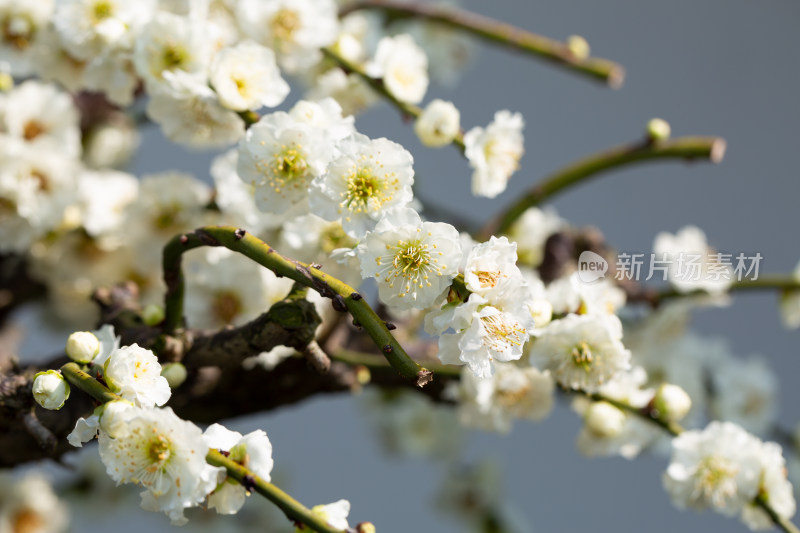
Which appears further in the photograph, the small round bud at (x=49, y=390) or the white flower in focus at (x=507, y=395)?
the white flower in focus at (x=507, y=395)

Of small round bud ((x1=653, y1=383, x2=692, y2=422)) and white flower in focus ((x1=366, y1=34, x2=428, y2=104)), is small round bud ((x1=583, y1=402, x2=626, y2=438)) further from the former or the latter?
white flower in focus ((x1=366, y1=34, x2=428, y2=104))

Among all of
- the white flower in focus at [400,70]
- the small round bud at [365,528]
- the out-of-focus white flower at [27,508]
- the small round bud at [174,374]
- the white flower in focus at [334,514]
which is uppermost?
the white flower in focus at [400,70]

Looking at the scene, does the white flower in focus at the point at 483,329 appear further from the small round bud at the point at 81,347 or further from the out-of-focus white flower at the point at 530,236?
the out-of-focus white flower at the point at 530,236

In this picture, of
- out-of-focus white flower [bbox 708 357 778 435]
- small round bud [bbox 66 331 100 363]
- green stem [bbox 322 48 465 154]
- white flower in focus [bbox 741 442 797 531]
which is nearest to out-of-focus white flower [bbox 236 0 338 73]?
green stem [bbox 322 48 465 154]

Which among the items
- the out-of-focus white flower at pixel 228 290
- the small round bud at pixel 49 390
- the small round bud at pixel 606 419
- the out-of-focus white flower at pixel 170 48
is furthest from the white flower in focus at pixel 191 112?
the small round bud at pixel 606 419

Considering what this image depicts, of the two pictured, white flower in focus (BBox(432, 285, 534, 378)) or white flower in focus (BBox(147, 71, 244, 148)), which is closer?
white flower in focus (BBox(432, 285, 534, 378))

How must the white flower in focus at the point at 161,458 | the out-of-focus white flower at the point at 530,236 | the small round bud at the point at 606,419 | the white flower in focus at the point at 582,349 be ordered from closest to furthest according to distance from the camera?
the white flower in focus at the point at 161,458 → the white flower in focus at the point at 582,349 → the small round bud at the point at 606,419 → the out-of-focus white flower at the point at 530,236
